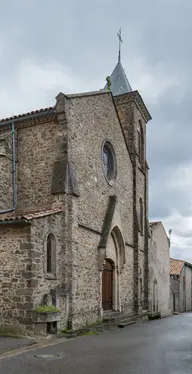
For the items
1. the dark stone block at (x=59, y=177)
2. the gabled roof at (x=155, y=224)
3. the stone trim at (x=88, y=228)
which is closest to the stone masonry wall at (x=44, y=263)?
the dark stone block at (x=59, y=177)

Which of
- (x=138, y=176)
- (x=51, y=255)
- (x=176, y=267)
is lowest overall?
(x=176, y=267)

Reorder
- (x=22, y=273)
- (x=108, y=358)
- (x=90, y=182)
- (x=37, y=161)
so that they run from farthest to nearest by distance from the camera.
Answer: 1. (x=90, y=182)
2. (x=37, y=161)
3. (x=22, y=273)
4. (x=108, y=358)

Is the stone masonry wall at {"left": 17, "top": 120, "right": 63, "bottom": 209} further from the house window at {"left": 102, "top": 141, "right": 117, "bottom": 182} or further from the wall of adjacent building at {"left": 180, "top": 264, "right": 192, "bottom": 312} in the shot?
the wall of adjacent building at {"left": 180, "top": 264, "right": 192, "bottom": 312}

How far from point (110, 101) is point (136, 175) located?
15.9 ft

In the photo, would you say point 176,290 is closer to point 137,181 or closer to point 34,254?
point 137,181

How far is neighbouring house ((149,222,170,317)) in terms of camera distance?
25453 millimetres

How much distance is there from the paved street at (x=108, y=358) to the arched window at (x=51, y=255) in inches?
94.5

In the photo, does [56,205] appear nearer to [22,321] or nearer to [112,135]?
[22,321]

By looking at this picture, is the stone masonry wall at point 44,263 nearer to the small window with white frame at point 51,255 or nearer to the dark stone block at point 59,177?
the small window with white frame at point 51,255

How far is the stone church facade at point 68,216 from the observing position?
40.9 feet

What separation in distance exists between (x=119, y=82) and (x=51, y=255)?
645 inches

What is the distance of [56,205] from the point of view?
1420cm

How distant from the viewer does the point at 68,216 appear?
14258 mm

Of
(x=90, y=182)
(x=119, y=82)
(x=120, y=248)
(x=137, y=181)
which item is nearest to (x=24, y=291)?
(x=90, y=182)
